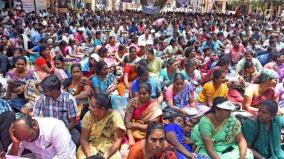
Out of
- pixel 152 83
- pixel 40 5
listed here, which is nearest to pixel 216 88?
pixel 152 83

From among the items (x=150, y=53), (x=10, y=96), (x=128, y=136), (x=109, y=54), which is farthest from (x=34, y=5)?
(x=128, y=136)

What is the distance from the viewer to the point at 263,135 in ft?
13.2

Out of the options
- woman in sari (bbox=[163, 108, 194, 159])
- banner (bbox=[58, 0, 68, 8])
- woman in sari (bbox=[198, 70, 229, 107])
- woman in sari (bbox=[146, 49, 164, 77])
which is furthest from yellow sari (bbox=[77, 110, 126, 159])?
banner (bbox=[58, 0, 68, 8])

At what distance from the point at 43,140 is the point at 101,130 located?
692mm

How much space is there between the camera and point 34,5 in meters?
22.3

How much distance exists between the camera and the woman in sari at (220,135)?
387 centimetres

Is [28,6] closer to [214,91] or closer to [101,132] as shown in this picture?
[214,91]

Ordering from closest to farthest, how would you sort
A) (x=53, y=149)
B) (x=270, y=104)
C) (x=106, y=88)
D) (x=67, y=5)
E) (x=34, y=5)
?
(x=53, y=149) < (x=270, y=104) < (x=106, y=88) < (x=34, y=5) < (x=67, y=5)

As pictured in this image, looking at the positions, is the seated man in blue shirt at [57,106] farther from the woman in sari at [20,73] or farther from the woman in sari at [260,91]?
the woman in sari at [260,91]

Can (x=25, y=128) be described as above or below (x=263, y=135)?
above

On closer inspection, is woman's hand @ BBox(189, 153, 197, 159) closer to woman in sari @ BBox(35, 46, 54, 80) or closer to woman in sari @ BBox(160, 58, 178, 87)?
woman in sari @ BBox(160, 58, 178, 87)

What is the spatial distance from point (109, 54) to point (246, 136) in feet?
18.3

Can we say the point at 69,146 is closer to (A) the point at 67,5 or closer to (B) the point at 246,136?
(B) the point at 246,136

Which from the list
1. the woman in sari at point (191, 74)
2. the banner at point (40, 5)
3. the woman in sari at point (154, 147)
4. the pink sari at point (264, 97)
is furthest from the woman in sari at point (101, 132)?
the banner at point (40, 5)
